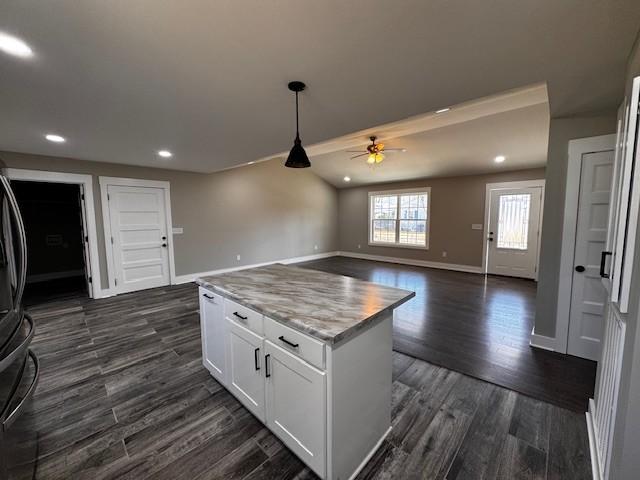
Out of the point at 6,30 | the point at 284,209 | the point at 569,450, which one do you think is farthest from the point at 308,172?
the point at 569,450

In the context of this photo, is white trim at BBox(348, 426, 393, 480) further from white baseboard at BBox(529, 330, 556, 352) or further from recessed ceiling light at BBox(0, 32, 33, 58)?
recessed ceiling light at BBox(0, 32, 33, 58)

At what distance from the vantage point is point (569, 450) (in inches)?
62.5

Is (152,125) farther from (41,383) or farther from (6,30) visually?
(41,383)

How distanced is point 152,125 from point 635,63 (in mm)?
3880

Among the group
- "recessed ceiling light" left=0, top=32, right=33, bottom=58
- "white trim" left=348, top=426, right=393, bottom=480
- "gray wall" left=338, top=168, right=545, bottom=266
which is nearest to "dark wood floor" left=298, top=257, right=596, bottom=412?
"white trim" left=348, top=426, right=393, bottom=480

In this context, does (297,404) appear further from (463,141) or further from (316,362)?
(463,141)

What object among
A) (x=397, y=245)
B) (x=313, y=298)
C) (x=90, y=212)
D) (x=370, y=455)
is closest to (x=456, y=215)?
(x=397, y=245)

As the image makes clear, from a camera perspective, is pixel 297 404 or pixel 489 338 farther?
pixel 489 338

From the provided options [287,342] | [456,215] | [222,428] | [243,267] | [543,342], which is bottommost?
[222,428]

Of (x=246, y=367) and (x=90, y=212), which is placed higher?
(x=90, y=212)

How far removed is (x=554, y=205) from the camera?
2.64 meters

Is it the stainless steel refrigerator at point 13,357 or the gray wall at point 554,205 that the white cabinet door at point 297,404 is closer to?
the stainless steel refrigerator at point 13,357

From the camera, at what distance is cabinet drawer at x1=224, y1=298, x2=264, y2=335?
1650 millimetres

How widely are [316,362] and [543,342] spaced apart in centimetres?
283
